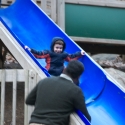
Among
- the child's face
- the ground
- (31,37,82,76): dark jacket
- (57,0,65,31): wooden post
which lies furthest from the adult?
(57,0,65,31): wooden post

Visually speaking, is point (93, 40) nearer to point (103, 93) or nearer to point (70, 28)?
point (70, 28)

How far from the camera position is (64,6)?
9039 millimetres

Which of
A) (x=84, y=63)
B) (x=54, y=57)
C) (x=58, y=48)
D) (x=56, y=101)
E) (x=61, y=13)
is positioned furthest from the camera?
(x=61, y=13)

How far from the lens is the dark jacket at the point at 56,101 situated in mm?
3723

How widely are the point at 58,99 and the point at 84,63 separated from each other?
3178mm

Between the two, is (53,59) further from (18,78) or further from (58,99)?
(58,99)

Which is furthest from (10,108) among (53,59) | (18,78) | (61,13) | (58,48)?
(61,13)

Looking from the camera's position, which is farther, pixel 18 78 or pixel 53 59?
pixel 53 59

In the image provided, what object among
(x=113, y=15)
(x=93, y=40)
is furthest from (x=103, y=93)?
(x=113, y=15)

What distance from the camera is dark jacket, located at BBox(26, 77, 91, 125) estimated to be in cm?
372

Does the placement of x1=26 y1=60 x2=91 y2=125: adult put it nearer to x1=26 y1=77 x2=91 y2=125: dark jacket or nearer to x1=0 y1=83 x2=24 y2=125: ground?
x1=26 y1=77 x2=91 y2=125: dark jacket

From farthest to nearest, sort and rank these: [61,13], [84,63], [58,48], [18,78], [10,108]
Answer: [61,13], [10,108], [84,63], [58,48], [18,78]

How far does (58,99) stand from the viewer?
3.74 m

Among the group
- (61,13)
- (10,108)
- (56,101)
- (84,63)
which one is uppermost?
(61,13)
